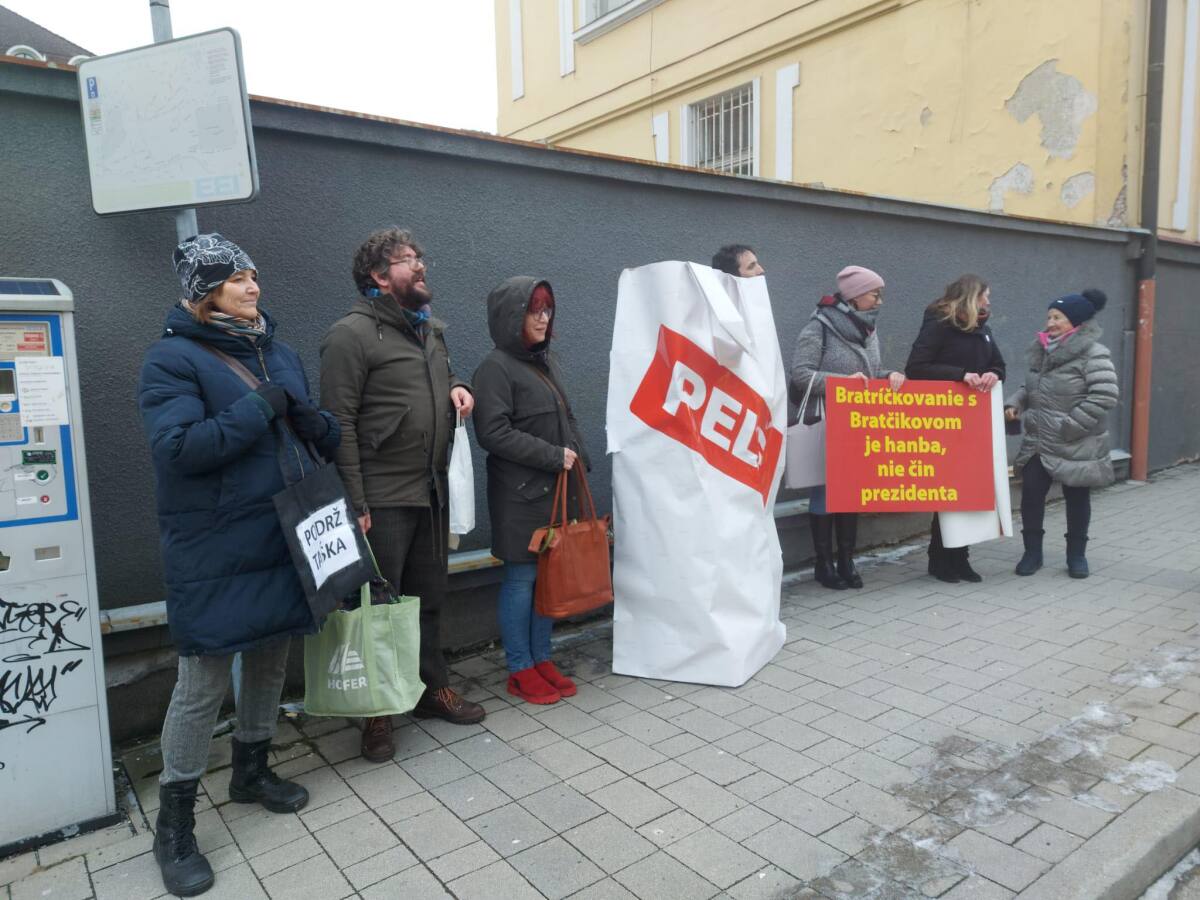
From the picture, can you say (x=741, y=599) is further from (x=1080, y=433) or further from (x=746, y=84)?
(x=746, y=84)

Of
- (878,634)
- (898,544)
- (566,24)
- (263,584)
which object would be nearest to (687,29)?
(566,24)

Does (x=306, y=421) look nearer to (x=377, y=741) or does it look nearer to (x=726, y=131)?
(x=377, y=741)

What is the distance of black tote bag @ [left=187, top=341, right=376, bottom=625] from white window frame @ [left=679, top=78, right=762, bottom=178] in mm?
8717

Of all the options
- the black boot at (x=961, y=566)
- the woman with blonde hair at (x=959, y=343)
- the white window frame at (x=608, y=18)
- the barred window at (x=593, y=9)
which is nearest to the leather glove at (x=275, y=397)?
the woman with blonde hair at (x=959, y=343)

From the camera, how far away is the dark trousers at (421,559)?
10.6 ft

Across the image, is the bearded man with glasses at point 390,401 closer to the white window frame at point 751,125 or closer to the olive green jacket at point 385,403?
the olive green jacket at point 385,403

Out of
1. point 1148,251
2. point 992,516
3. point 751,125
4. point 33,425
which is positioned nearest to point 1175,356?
point 1148,251

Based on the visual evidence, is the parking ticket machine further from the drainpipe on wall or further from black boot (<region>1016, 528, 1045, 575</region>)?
the drainpipe on wall

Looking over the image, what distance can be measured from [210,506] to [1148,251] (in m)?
8.70

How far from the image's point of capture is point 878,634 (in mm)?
4449

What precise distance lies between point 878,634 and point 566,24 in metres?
11.4

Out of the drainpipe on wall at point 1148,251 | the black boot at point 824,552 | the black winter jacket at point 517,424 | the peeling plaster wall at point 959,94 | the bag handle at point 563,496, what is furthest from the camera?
the peeling plaster wall at point 959,94

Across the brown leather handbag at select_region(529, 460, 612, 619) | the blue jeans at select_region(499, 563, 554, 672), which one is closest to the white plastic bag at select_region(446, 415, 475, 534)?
the brown leather handbag at select_region(529, 460, 612, 619)

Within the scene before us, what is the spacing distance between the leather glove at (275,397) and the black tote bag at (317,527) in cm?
9
